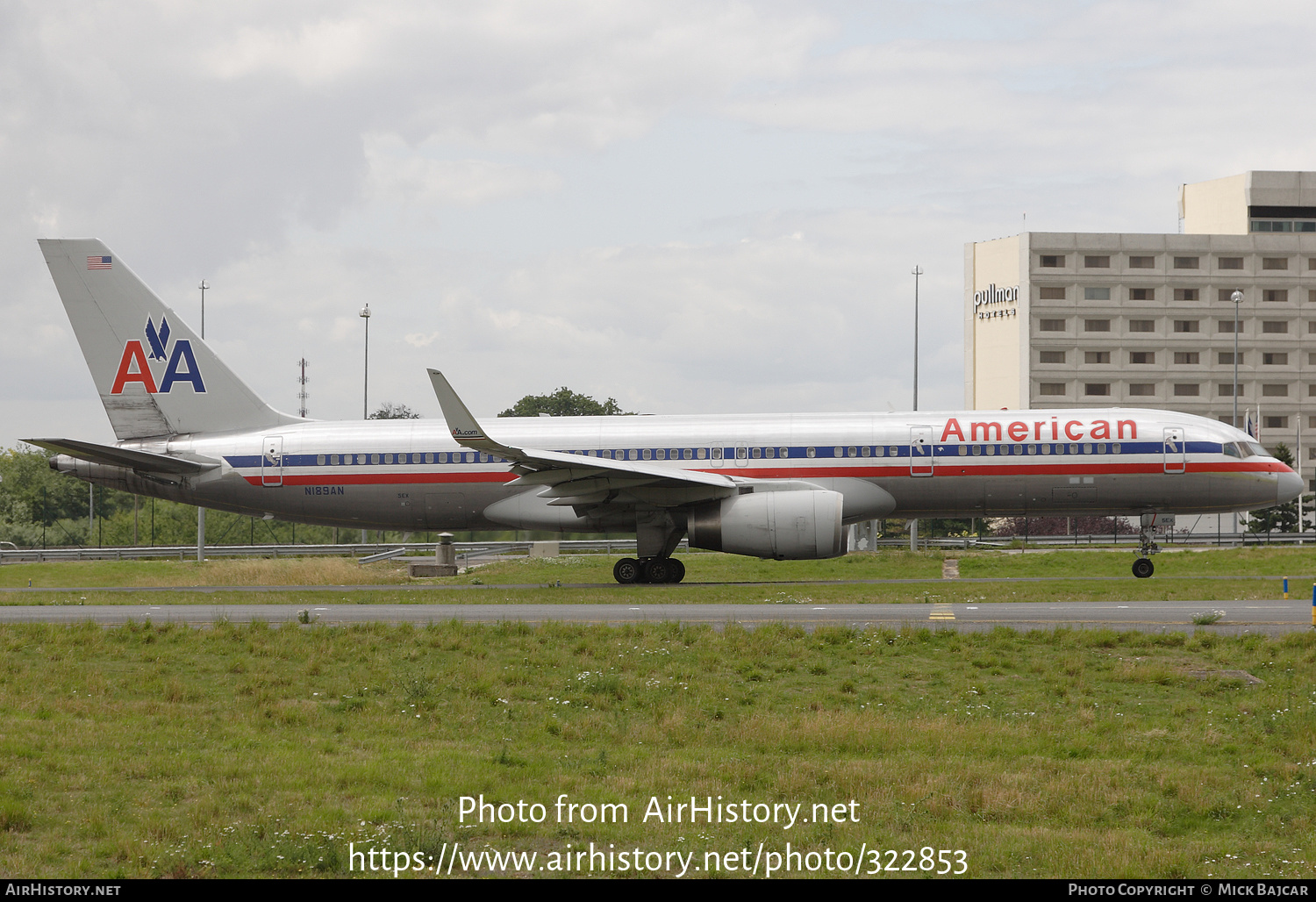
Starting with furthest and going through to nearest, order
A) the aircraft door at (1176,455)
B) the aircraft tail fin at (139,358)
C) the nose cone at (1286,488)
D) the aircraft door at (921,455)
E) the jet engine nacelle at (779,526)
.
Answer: the aircraft tail fin at (139,358)
the nose cone at (1286,488)
the aircraft door at (1176,455)
the aircraft door at (921,455)
the jet engine nacelle at (779,526)

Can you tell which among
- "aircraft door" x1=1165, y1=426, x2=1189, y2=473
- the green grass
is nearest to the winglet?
the green grass

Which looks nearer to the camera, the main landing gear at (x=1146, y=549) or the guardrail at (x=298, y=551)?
the main landing gear at (x=1146, y=549)

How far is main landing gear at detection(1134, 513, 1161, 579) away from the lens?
29656 mm

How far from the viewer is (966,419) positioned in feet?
97.0

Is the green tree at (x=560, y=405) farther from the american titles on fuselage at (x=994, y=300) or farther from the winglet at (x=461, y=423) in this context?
the winglet at (x=461, y=423)

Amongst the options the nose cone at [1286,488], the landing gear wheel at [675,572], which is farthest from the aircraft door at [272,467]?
the nose cone at [1286,488]

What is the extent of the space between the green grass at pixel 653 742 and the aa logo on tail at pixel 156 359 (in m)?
14.0

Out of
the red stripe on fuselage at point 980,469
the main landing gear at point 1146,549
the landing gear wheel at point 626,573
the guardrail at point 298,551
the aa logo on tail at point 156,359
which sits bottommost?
the guardrail at point 298,551

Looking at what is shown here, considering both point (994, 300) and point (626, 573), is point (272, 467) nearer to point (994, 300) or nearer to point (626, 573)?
point (626, 573)

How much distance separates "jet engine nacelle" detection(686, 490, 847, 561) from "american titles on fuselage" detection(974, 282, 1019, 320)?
93.3 meters

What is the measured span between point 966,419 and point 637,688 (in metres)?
17.6

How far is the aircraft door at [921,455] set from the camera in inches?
1139

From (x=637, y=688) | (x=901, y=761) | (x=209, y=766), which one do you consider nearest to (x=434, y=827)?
(x=209, y=766)

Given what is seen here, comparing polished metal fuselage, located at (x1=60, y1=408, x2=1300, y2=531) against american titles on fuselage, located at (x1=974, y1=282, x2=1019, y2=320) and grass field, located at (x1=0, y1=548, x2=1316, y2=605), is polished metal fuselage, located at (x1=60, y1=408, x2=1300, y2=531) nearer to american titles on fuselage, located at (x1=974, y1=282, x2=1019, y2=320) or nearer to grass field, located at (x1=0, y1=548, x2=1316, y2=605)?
grass field, located at (x1=0, y1=548, x2=1316, y2=605)
